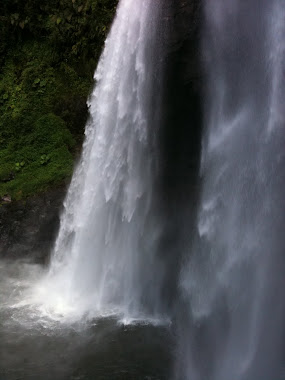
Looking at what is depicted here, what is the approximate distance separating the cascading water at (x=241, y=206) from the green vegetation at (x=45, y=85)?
587 centimetres

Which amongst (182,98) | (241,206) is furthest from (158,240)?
(182,98)

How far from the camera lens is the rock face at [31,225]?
14.2 metres

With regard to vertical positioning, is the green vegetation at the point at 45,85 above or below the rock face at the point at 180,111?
above

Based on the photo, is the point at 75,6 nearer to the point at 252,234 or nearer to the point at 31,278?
the point at 31,278

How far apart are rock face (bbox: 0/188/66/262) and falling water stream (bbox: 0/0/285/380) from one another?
3.17 feet

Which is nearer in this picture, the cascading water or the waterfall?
the cascading water

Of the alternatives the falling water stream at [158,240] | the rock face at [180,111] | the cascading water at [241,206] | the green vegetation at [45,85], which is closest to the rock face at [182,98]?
the rock face at [180,111]

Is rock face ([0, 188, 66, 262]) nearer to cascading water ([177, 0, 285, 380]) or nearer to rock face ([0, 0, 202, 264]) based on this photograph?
rock face ([0, 0, 202, 264])

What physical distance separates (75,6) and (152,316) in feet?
34.7

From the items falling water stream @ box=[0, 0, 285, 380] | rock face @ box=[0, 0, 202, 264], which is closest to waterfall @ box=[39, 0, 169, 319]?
falling water stream @ box=[0, 0, 285, 380]

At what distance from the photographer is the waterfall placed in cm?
1160

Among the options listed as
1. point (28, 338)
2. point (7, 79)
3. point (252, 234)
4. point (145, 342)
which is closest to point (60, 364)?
point (28, 338)

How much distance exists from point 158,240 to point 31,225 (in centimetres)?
471

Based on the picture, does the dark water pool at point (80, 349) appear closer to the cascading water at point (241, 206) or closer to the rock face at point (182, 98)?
the cascading water at point (241, 206)
